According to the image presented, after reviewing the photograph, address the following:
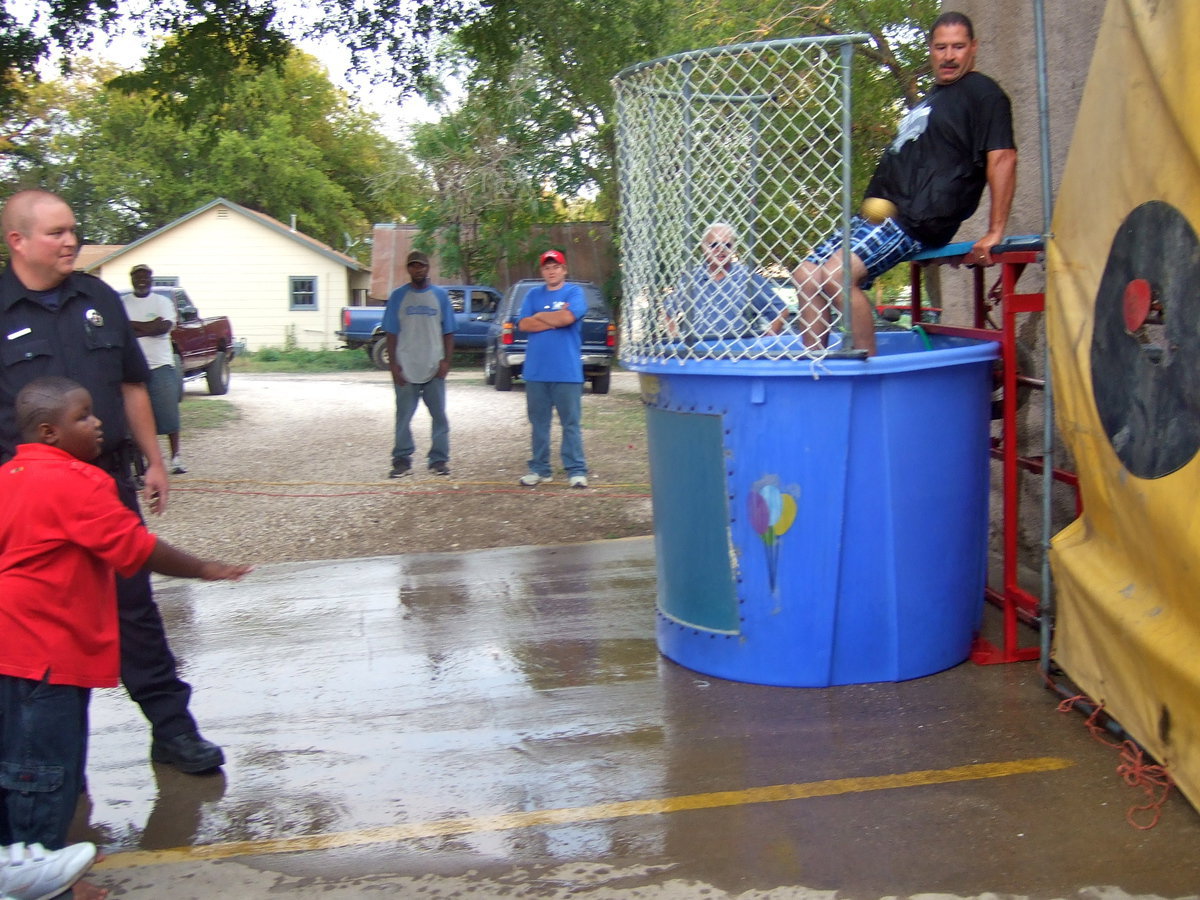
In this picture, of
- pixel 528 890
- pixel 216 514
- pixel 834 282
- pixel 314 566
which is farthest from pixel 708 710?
pixel 216 514

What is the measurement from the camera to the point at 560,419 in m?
10.3

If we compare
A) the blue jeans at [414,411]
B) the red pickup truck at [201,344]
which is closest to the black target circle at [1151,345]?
the blue jeans at [414,411]

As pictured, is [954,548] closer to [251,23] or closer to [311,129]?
[251,23]

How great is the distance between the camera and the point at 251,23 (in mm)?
12281

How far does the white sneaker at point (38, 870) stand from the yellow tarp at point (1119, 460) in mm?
3125

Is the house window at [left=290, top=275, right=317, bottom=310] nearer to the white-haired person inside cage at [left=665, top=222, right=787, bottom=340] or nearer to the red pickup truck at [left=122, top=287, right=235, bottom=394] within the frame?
the red pickup truck at [left=122, top=287, right=235, bottom=394]

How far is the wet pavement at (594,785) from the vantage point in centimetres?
336

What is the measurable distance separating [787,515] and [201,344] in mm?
17595

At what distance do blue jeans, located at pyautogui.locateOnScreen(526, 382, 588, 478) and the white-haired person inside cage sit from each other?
17.6 feet

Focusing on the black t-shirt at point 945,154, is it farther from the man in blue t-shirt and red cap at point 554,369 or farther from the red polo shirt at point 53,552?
the man in blue t-shirt and red cap at point 554,369

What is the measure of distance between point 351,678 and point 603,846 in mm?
1918

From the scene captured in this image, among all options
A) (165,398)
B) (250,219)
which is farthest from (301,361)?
(165,398)

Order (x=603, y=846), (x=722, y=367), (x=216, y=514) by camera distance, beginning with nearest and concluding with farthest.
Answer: (x=603, y=846) → (x=722, y=367) → (x=216, y=514)

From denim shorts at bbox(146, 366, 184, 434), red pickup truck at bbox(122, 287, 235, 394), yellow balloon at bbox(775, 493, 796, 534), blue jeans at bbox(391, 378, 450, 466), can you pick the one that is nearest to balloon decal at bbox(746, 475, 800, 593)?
yellow balloon at bbox(775, 493, 796, 534)
